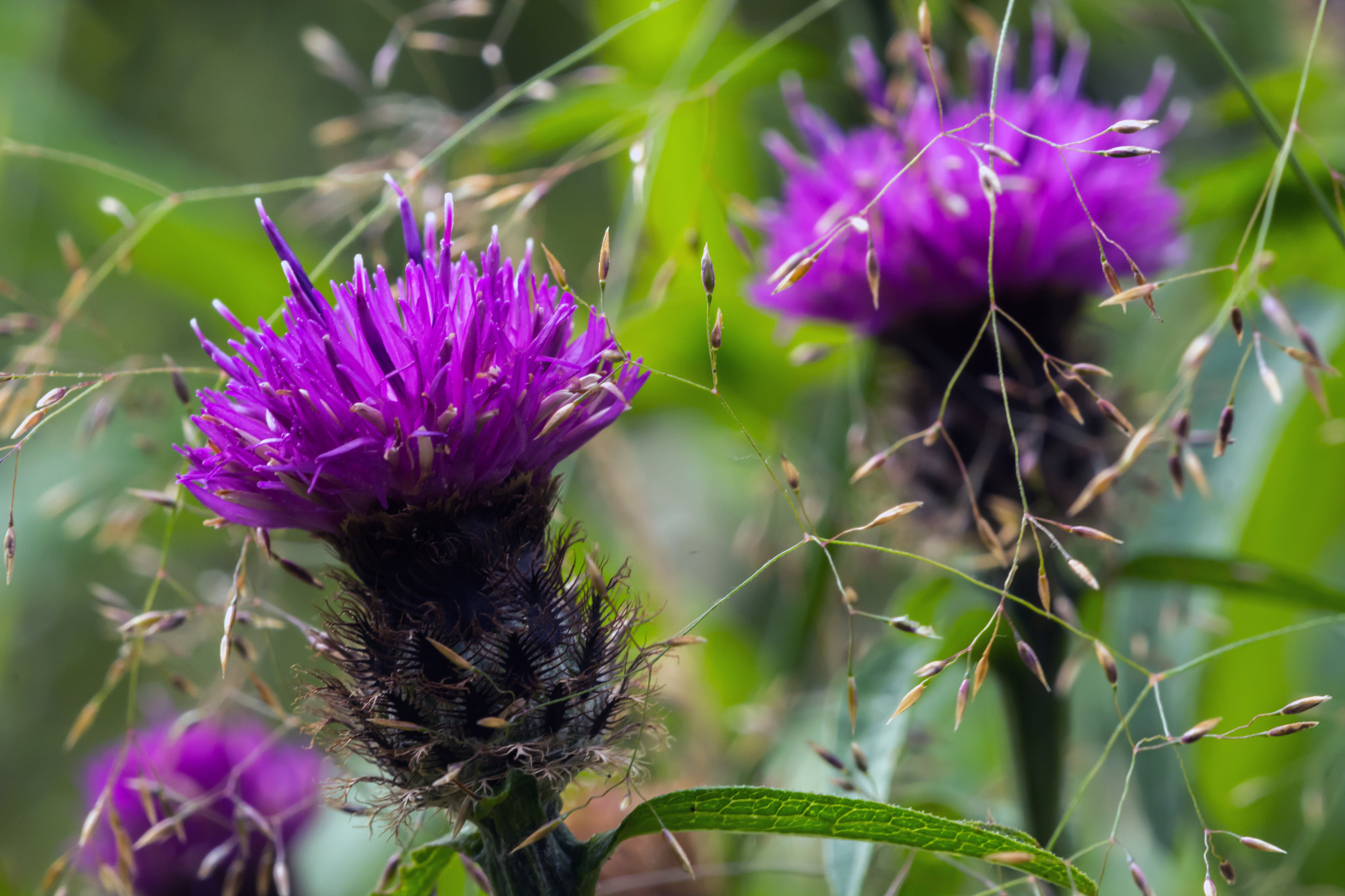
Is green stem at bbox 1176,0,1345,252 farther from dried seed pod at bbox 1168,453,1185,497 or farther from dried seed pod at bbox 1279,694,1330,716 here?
dried seed pod at bbox 1279,694,1330,716

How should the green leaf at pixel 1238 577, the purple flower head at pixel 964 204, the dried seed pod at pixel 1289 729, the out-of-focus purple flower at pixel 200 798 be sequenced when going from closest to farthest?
the dried seed pod at pixel 1289 729
the green leaf at pixel 1238 577
the purple flower head at pixel 964 204
the out-of-focus purple flower at pixel 200 798

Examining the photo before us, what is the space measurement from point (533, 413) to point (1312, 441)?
39.8 inches

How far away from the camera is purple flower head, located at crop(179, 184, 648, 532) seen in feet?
1.85

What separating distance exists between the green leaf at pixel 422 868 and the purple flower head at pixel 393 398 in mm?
202

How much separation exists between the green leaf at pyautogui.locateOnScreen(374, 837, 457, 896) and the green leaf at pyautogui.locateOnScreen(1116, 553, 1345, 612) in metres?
0.65

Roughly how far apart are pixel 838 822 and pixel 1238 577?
0.52 metres

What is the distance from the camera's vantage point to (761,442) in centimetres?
153

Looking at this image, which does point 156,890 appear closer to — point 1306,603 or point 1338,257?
point 1306,603

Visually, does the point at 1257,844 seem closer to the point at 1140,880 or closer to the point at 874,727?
the point at 1140,880

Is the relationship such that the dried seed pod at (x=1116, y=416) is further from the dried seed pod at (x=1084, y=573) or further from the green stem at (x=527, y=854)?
the green stem at (x=527, y=854)

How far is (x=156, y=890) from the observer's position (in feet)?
3.79

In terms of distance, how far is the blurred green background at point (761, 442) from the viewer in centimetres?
97

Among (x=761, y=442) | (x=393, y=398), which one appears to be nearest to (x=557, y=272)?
(x=393, y=398)

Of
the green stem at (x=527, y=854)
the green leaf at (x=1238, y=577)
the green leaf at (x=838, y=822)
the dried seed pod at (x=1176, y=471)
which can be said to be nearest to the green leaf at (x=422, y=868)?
the green stem at (x=527, y=854)
